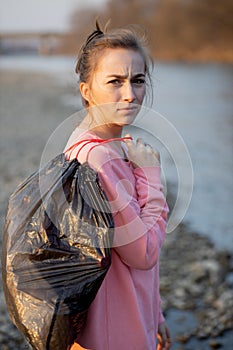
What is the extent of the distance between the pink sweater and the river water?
0.78ft

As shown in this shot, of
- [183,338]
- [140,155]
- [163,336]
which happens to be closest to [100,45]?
[140,155]

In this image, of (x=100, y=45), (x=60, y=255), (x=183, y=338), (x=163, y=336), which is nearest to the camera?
(x=60, y=255)

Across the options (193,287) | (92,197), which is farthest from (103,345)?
(193,287)

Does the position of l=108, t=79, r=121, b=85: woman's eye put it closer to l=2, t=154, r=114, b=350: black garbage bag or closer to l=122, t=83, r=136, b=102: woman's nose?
l=122, t=83, r=136, b=102: woman's nose

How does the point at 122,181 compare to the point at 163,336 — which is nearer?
the point at 122,181

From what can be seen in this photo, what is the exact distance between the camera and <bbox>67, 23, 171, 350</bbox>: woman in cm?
164

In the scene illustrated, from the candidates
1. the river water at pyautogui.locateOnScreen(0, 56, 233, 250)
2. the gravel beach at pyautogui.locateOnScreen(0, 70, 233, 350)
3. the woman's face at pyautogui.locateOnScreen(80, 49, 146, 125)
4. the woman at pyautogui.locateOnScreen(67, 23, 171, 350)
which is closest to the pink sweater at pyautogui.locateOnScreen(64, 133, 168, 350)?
the woman at pyautogui.locateOnScreen(67, 23, 171, 350)

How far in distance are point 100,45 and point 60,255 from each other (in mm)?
772

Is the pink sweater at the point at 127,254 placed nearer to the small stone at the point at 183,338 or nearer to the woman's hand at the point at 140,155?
the woman's hand at the point at 140,155

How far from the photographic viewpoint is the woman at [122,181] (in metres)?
1.64

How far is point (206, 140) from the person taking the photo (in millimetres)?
12758

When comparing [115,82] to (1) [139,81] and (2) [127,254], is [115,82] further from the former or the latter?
(2) [127,254]

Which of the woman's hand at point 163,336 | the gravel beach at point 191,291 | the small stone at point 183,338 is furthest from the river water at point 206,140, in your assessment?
the small stone at point 183,338

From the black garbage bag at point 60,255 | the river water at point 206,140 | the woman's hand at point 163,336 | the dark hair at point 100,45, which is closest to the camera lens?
the black garbage bag at point 60,255
